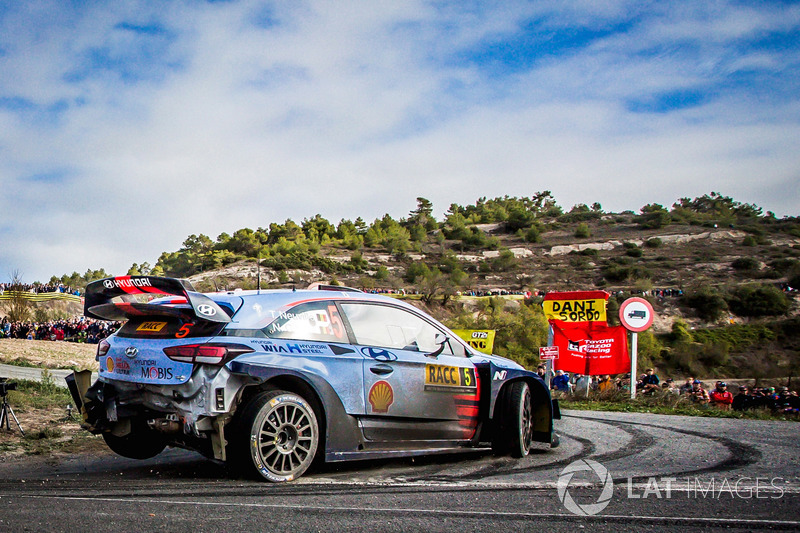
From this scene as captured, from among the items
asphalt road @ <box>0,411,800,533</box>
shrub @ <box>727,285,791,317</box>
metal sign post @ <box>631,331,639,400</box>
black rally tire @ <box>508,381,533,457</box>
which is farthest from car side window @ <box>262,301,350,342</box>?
shrub @ <box>727,285,791,317</box>

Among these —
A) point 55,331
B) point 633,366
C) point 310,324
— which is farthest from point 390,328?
point 55,331

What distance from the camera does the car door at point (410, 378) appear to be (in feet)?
20.9

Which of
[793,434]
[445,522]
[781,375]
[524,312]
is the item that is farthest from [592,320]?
[524,312]

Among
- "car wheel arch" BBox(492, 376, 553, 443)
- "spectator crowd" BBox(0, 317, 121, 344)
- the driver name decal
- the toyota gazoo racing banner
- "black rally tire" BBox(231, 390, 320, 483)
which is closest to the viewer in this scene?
"black rally tire" BBox(231, 390, 320, 483)

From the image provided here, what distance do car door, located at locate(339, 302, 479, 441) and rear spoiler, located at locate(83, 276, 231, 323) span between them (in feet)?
4.25

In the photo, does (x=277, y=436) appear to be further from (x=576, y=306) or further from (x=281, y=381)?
(x=576, y=306)

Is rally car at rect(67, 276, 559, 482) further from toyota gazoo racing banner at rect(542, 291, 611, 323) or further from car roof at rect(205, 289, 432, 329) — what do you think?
toyota gazoo racing banner at rect(542, 291, 611, 323)

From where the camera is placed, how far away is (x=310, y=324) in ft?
20.6

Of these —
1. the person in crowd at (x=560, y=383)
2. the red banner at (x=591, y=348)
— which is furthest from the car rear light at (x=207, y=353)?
the person in crowd at (x=560, y=383)

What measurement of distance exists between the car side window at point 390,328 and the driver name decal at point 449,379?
→ 0.20m

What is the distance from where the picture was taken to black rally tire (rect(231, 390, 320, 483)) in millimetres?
5484

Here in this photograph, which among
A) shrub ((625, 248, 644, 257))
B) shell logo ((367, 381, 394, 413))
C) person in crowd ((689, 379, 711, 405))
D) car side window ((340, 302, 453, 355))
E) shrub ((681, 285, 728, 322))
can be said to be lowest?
person in crowd ((689, 379, 711, 405))

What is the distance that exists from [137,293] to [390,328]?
2.25 metres

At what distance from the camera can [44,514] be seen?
4215mm
